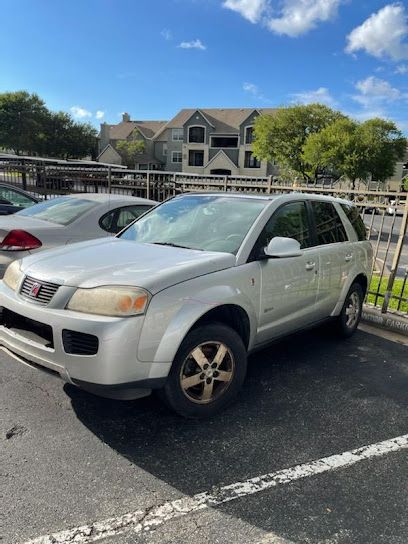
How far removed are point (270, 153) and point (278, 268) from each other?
43223 millimetres

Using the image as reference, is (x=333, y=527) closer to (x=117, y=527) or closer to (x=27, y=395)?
(x=117, y=527)

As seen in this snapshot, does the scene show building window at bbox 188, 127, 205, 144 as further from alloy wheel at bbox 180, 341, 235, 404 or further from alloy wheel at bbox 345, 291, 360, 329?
alloy wheel at bbox 180, 341, 235, 404

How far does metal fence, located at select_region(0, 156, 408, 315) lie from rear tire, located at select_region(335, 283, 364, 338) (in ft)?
2.85

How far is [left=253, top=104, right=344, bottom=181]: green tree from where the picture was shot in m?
42.8

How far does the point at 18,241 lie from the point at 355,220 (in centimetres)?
398

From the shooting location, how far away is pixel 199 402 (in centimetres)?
324

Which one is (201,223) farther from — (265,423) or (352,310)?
(352,310)

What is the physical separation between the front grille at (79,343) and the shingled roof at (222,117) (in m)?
55.8

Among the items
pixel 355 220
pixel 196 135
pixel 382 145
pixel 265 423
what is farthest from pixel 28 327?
pixel 196 135

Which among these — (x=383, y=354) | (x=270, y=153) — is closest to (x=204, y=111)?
(x=270, y=153)

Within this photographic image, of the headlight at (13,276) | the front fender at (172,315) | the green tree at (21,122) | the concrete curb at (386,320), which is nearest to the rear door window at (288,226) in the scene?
the front fender at (172,315)

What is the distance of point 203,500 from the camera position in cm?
248

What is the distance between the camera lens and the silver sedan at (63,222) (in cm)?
516

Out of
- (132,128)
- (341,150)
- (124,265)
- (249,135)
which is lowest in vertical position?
(124,265)
